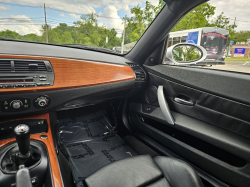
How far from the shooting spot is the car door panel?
3.80 ft

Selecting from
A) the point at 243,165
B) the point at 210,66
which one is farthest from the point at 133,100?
the point at 243,165

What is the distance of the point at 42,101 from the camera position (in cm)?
127

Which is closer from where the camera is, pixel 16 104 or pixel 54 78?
pixel 16 104

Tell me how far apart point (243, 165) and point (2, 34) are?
6.89 feet

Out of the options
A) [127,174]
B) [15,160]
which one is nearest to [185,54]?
[127,174]

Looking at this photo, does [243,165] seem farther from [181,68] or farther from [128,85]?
[128,85]

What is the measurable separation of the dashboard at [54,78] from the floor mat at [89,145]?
1.94 feet

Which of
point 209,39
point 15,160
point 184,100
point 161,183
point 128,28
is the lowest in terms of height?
point 161,183

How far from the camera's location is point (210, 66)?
156 cm

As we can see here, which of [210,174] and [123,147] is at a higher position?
[210,174]

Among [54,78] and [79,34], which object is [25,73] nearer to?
[54,78]

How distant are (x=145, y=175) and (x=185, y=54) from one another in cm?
137

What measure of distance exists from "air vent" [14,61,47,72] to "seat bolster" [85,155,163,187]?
0.81m

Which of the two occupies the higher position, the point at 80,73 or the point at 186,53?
the point at 186,53
